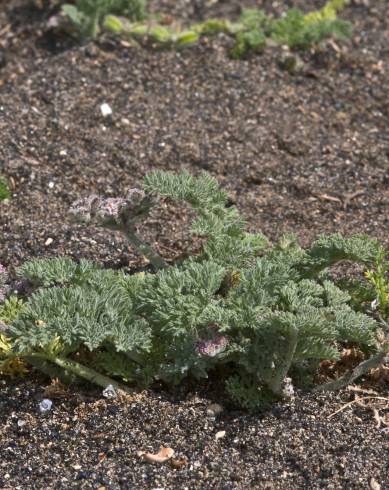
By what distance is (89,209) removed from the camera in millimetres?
3816

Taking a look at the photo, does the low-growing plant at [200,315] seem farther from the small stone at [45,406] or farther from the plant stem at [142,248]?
the small stone at [45,406]

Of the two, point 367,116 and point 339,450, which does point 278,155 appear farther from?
point 339,450

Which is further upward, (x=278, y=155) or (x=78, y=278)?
(x=78, y=278)

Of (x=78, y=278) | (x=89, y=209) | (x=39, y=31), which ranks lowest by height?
(x=39, y=31)

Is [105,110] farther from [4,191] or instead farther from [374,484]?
[374,484]

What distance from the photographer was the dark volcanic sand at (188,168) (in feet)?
11.9

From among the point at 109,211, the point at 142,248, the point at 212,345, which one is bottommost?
the point at 142,248

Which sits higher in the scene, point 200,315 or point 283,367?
point 200,315

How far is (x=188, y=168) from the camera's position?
5.41 m

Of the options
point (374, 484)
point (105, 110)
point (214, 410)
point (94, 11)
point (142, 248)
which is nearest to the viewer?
point (374, 484)

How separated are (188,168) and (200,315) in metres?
1.99

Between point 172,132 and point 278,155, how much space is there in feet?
2.11

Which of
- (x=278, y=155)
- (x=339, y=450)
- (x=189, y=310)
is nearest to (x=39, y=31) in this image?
(x=278, y=155)

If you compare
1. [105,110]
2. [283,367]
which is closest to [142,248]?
[283,367]
